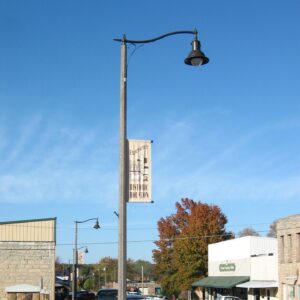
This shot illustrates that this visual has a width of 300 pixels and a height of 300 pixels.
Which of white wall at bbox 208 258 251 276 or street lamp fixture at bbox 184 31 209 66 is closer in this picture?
street lamp fixture at bbox 184 31 209 66

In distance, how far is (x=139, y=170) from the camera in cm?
1114

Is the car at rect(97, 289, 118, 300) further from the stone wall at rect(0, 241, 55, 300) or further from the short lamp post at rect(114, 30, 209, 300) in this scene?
the short lamp post at rect(114, 30, 209, 300)

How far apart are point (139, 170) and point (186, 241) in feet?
187

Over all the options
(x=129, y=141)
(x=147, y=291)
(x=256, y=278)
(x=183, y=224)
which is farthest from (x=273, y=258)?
(x=147, y=291)

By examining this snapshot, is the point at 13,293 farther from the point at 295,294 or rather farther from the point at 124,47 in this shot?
the point at 124,47

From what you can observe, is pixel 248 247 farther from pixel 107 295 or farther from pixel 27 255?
pixel 107 295

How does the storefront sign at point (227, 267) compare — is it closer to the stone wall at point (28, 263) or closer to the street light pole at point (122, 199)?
the stone wall at point (28, 263)

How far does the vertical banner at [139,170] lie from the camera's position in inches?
434

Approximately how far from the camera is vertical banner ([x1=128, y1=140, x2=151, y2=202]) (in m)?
11.0

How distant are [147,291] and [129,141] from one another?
92918mm

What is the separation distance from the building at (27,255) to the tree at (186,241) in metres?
21.0

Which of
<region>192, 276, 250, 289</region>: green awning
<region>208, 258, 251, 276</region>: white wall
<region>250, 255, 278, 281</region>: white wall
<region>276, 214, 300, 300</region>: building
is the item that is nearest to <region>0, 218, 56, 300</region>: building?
<region>192, 276, 250, 289</region>: green awning

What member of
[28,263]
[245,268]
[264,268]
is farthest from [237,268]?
[28,263]

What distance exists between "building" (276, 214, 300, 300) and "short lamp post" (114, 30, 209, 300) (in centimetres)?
2879
